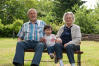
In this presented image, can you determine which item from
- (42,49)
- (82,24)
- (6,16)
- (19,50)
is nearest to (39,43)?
(42,49)

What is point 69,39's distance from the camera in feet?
16.4

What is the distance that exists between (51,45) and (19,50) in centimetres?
78

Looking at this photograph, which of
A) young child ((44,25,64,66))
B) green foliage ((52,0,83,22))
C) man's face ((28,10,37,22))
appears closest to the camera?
young child ((44,25,64,66))

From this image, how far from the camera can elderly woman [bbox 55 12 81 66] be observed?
4.66 meters

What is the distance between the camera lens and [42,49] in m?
4.65

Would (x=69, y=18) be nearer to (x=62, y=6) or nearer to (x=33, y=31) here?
(x=33, y=31)

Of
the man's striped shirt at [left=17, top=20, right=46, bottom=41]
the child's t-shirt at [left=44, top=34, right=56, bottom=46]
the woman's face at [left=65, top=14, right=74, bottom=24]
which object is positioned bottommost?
the child's t-shirt at [left=44, top=34, right=56, bottom=46]

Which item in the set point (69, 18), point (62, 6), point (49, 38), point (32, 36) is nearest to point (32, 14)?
point (32, 36)

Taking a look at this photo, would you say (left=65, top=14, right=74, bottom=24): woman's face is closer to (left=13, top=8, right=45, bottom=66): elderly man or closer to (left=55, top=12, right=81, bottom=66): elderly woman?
(left=55, top=12, right=81, bottom=66): elderly woman

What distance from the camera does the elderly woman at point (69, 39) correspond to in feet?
15.3

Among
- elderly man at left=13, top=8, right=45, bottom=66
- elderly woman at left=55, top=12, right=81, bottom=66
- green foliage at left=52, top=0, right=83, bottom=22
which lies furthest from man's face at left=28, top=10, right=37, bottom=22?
green foliage at left=52, top=0, right=83, bottom=22

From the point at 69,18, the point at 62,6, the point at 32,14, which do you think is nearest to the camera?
the point at 69,18

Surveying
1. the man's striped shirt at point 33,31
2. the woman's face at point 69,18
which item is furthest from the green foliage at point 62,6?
the woman's face at point 69,18

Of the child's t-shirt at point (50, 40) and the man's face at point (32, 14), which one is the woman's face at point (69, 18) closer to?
the child's t-shirt at point (50, 40)
